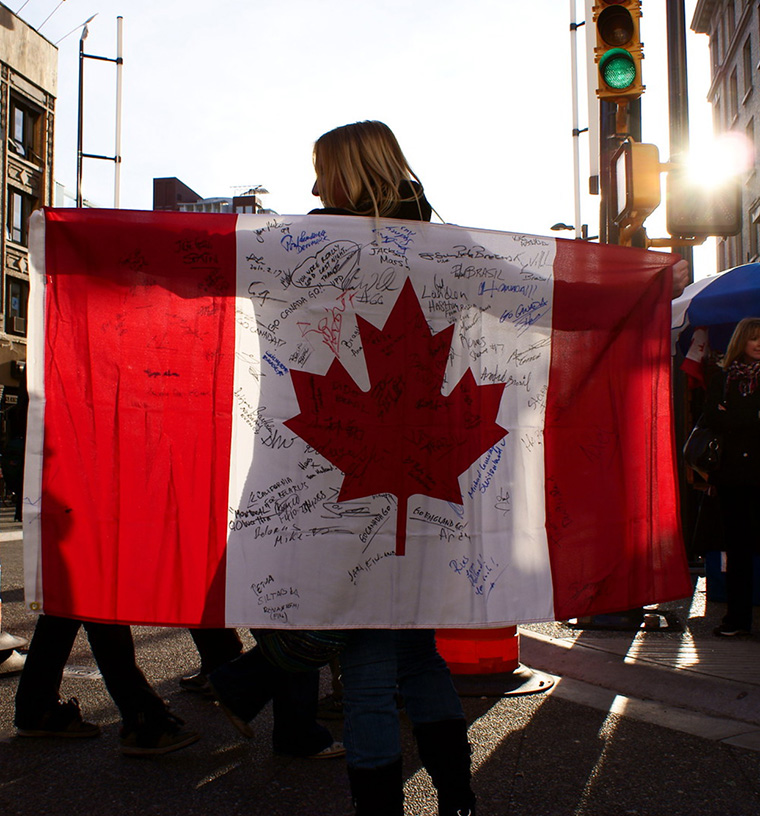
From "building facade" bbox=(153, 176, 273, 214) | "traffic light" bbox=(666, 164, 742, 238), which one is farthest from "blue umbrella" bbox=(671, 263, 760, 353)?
"building facade" bbox=(153, 176, 273, 214)

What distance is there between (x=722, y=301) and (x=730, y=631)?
2254mm

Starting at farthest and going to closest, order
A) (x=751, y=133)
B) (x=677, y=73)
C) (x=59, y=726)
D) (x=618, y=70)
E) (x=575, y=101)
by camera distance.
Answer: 1. (x=751, y=133)
2. (x=575, y=101)
3. (x=677, y=73)
4. (x=618, y=70)
5. (x=59, y=726)

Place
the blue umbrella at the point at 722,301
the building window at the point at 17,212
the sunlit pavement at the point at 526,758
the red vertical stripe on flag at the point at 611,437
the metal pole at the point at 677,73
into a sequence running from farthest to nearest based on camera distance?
the building window at the point at 17,212
the metal pole at the point at 677,73
the blue umbrella at the point at 722,301
the red vertical stripe on flag at the point at 611,437
the sunlit pavement at the point at 526,758

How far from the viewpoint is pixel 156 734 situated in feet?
10.2

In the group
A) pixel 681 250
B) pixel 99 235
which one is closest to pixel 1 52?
pixel 681 250

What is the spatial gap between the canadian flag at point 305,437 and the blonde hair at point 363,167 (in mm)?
101

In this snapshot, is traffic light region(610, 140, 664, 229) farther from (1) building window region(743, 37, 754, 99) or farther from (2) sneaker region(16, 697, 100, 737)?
(1) building window region(743, 37, 754, 99)

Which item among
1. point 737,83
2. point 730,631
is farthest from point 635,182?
point 737,83

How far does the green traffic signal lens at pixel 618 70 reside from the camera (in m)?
6.04

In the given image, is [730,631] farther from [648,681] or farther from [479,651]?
[479,651]

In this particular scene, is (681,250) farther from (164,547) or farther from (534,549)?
(164,547)

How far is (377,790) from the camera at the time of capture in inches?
85.2

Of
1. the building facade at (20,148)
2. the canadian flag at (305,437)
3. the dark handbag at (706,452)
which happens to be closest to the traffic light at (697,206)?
the dark handbag at (706,452)

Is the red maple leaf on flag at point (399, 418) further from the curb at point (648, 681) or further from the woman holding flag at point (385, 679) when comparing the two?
the curb at point (648, 681)
